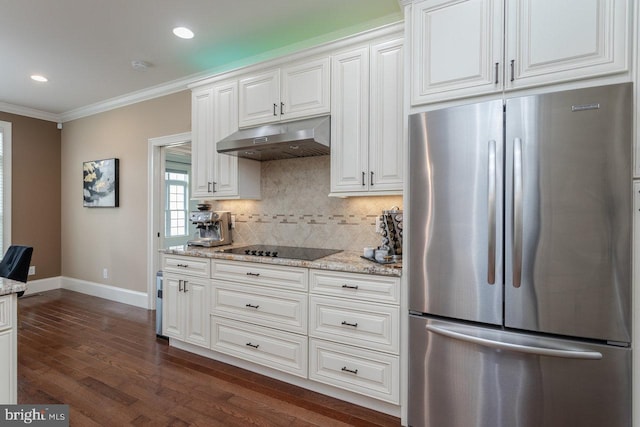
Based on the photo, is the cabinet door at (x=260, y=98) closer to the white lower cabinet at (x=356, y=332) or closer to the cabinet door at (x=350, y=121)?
the cabinet door at (x=350, y=121)

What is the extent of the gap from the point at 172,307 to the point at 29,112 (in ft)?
14.4

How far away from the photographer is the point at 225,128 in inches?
122

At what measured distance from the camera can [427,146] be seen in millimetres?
1871

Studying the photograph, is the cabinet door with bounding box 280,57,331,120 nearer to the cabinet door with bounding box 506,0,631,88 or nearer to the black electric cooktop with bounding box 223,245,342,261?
the black electric cooktop with bounding box 223,245,342,261

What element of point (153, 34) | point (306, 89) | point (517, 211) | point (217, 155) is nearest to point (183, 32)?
point (153, 34)

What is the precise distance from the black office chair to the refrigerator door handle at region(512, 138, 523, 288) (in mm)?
4299

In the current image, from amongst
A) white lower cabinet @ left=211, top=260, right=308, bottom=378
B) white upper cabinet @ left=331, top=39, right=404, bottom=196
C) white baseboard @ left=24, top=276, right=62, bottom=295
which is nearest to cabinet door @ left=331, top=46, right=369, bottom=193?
white upper cabinet @ left=331, top=39, right=404, bottom=196

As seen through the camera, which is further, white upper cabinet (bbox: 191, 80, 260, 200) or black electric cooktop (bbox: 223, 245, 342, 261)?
white upper cabinet (bbox: 191, 80, 260, 200)

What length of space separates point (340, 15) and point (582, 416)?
3013 mm

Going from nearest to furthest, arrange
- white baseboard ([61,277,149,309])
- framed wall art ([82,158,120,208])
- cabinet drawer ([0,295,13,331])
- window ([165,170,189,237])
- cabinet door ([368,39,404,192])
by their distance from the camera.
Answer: cabinet drawer ([0,295,13,331]) → cabinet door ([368,39,404,192]) → white baseboard ([61,277,149,309]) → framed wall art ([82,158,120,208]) → window ([165,170,189,237])

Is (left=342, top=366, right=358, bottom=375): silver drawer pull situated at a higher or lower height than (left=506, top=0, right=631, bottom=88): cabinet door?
lower

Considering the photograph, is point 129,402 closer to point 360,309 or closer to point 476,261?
point 360,309

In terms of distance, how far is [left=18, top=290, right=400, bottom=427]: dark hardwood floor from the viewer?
2070 mm

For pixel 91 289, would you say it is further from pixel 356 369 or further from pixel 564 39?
pixel 564 39
